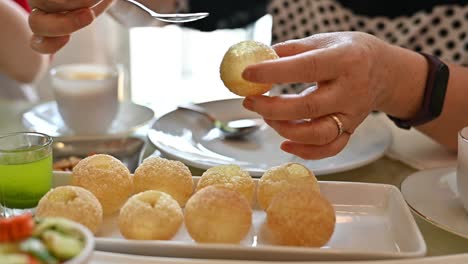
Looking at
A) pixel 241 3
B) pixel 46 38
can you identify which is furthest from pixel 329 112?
pixel 241 3

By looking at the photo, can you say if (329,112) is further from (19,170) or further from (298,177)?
(19,170)

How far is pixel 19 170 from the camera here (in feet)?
2.59

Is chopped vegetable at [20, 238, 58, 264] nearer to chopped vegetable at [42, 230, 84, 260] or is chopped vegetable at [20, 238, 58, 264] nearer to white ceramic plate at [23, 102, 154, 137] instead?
chopped vegetable at [42, 230, 84, 260]

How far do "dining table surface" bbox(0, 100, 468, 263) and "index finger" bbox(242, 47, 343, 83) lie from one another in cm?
23

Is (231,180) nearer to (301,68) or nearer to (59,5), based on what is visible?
(301,68)

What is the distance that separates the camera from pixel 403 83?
99cm

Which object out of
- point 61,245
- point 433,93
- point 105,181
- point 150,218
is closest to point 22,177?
point 105,181

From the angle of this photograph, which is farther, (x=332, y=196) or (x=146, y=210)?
(x=332, y=196)

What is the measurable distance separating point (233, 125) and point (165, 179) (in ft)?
1.31

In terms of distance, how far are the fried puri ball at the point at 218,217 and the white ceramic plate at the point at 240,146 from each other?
0.78 feet

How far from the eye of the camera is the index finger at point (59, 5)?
0.94 meters

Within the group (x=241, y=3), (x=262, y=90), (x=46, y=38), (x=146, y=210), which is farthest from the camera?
(x=241, y=3)

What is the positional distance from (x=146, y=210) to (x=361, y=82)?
34cm

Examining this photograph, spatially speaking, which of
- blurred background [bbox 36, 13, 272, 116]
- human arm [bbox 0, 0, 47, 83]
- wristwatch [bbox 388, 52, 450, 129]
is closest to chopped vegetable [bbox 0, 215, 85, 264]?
wristwatch [bbox 388, 52, 450, 129]
